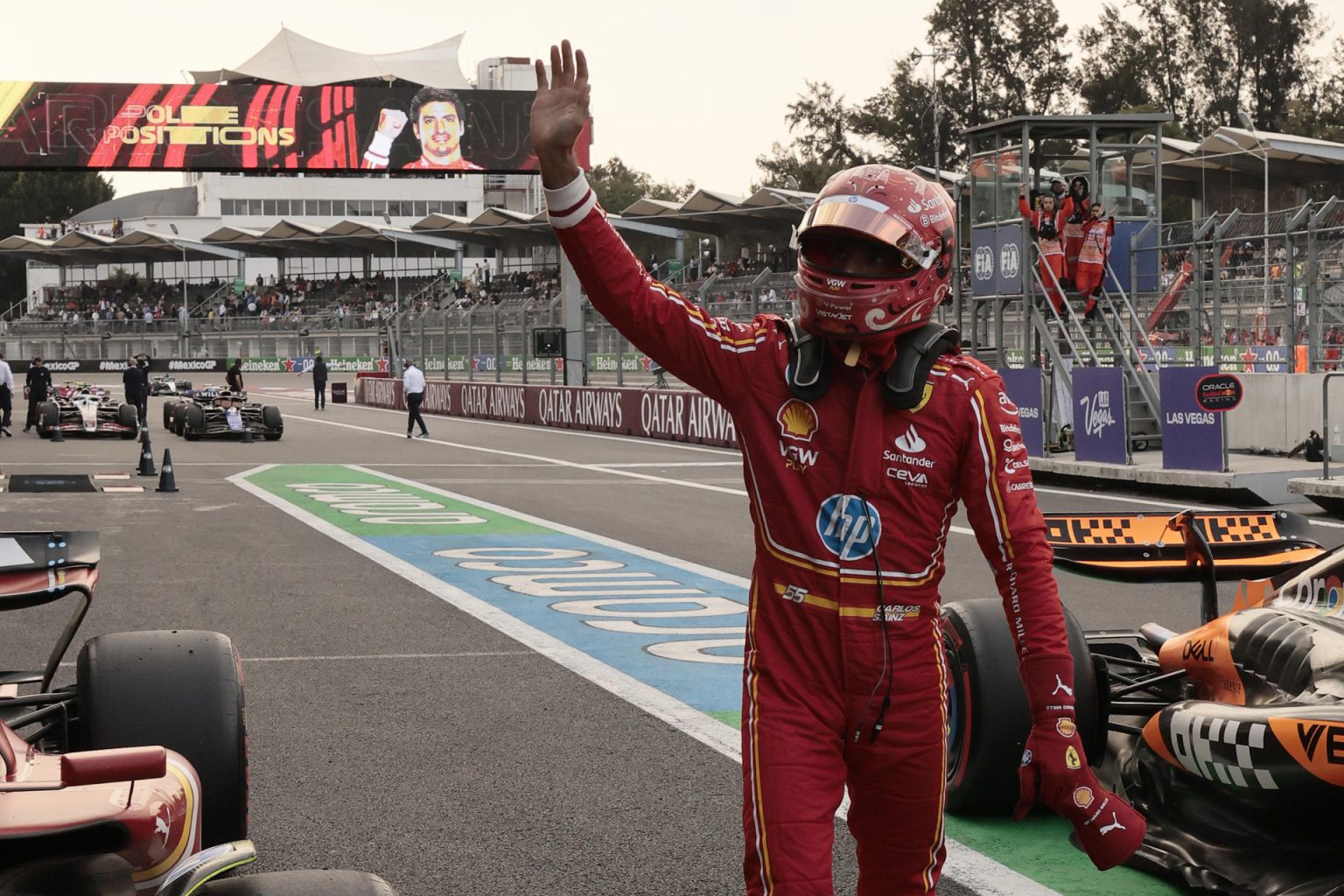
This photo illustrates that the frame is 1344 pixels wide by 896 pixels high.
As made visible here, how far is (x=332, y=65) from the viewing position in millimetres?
105562

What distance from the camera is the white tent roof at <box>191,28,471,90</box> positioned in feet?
344

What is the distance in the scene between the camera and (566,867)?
4555 millimetres

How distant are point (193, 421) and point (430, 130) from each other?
58.7 ft

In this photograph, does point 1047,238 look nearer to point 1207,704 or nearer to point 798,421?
point 1207,704

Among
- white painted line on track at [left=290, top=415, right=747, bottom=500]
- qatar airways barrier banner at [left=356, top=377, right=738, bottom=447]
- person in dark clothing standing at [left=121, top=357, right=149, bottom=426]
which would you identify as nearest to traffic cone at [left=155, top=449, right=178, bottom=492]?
white painted line on track at [left=290, top=415, right=747, bottom=500]

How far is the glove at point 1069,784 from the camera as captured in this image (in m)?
2.95

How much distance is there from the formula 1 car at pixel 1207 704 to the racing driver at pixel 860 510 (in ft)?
3.45

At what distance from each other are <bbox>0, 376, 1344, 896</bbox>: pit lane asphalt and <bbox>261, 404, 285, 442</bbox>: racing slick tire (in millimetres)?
11241

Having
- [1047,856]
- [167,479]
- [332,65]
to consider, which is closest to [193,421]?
[167,479]

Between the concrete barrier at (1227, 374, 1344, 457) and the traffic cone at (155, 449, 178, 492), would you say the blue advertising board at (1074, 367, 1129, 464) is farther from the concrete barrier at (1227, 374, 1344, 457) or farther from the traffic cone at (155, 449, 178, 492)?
the traffic cone at (155, 449, 178, 492)

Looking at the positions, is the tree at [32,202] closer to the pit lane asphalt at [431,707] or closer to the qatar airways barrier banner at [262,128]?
the qatar airways barrier banner at [262,128]

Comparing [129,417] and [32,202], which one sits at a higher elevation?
[32,202]

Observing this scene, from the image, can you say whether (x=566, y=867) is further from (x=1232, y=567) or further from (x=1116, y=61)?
(x=1116, y=61)

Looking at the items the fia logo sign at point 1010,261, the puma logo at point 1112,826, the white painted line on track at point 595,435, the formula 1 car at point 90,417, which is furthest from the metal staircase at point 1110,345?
the puma logo at point 1112,826
